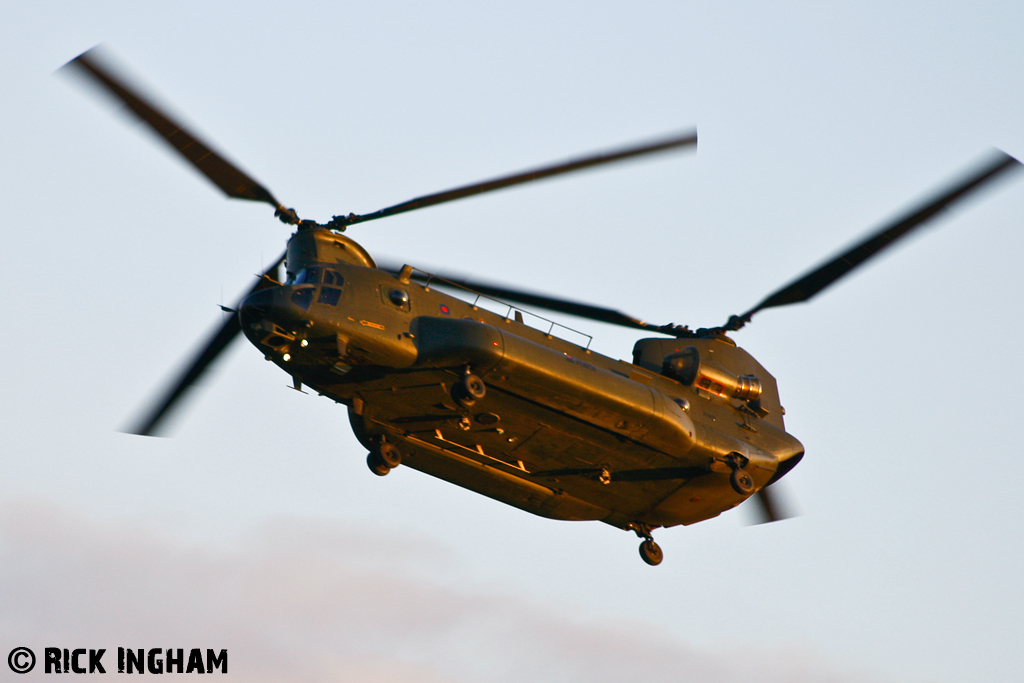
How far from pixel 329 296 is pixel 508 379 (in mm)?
4273

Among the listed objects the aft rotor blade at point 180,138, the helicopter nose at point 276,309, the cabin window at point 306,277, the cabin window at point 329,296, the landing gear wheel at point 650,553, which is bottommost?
the landing gear wheel at point 650,553

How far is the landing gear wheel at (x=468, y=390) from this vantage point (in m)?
27.9

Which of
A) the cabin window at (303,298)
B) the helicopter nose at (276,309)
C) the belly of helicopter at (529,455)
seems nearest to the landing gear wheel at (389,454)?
the belly of helicopter at (529,455)

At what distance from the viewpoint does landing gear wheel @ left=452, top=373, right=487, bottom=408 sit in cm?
2792

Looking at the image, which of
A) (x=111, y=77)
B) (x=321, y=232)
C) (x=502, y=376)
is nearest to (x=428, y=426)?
(x=502, y=376)

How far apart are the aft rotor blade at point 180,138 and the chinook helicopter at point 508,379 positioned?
0.03 metres

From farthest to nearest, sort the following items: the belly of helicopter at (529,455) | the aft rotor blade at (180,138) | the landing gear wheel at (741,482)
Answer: the landing gear wheel at (741,482) → the belly of helicopter at (529,455) → the aft rotor blade at (180,138)

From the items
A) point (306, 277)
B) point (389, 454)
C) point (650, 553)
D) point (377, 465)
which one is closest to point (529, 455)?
point (389, 454)

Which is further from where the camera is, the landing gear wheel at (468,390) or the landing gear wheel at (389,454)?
the landing gear wheel at (389,454)

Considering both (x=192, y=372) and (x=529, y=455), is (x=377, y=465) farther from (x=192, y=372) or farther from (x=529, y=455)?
(x=192, y=372)

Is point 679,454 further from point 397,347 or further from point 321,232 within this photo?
point 321,232

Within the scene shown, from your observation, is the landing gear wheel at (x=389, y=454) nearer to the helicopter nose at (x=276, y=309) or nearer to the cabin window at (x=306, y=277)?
the helicopter nose at (x=276, y=309)

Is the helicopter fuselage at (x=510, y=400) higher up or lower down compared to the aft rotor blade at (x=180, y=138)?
lower down

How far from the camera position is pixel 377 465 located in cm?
2989
